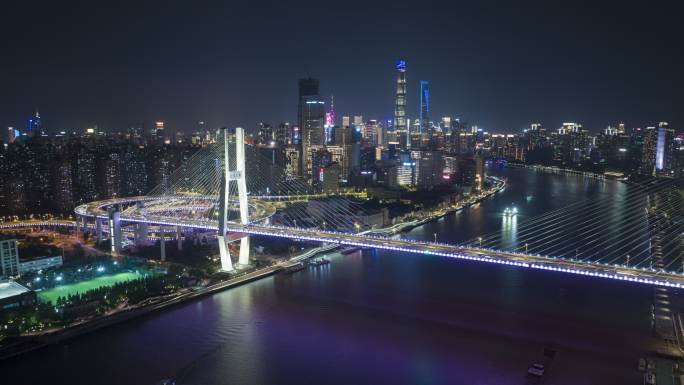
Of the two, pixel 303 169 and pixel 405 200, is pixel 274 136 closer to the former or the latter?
pixel 303 169

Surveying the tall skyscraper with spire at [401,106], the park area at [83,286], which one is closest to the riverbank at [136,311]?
the park area at [83,286]

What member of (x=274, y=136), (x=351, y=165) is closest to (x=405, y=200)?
(x=351, y=165)

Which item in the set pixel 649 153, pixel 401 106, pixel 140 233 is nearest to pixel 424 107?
pixel 401 106

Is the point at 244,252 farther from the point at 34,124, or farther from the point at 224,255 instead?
the point at 34,124

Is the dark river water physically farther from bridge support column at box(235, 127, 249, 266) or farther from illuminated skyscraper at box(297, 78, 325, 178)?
illuminated skyscraper at box(297, 78, 325, 178)

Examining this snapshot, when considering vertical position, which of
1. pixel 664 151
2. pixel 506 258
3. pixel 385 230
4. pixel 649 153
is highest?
pixel 664 151

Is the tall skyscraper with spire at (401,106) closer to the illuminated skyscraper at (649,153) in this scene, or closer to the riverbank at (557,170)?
the riverbank at (557,170)

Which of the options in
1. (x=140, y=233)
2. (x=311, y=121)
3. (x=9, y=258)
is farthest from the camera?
(x=311, y=121)
